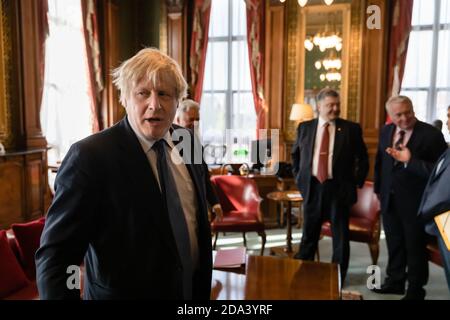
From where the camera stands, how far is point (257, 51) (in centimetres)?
587

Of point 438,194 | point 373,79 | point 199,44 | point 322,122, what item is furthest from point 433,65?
point 438,194

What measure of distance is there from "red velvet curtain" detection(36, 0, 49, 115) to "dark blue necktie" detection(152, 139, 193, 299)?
3919mm

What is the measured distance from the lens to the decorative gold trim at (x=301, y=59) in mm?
5512

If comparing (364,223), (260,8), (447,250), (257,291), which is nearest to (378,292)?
(364,223)

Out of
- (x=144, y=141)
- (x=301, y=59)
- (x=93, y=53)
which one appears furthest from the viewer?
(x=301, y=59)

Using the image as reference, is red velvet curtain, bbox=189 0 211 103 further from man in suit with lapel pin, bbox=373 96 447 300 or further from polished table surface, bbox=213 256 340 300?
polished table surface, bbox=213 256 340 300

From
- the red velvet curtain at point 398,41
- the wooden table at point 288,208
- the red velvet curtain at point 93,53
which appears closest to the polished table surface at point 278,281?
the wooden table at point 288,208

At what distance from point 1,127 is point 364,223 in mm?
3729

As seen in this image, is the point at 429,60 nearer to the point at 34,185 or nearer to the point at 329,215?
the point at 329,215

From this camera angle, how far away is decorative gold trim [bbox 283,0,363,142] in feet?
18.1

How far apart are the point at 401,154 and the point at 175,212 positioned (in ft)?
6.10

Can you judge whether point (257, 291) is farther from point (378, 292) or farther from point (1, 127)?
point (1, 127)

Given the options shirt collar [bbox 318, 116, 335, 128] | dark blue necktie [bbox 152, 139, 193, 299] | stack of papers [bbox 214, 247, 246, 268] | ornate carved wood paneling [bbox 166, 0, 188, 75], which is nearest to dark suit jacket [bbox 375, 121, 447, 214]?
shirt collar [bbox 318, 116, 335, 128]

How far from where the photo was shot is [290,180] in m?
4.66
